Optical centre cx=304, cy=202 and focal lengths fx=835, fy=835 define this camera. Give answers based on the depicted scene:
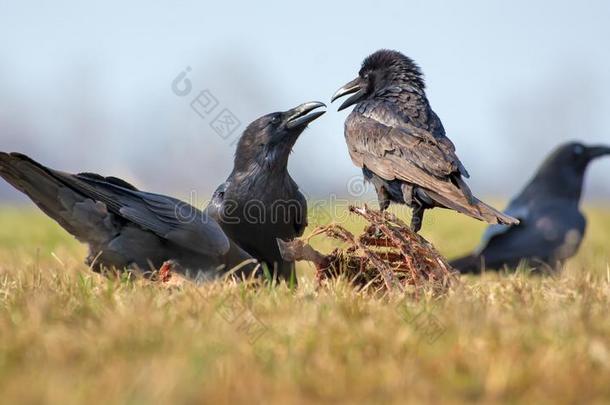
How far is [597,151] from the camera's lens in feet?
30.1

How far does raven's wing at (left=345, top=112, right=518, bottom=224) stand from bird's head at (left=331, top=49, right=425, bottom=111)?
565 mm

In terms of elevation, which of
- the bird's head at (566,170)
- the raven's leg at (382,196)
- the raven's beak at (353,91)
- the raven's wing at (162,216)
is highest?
the raven's beak at (353,91)

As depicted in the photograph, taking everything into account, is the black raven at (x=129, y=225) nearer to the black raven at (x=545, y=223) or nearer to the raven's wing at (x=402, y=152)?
the raven's wing at (x=402, y=152)

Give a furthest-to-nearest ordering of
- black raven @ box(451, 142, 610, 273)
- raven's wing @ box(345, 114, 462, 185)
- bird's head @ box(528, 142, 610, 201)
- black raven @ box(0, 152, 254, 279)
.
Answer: bird's head @ box(528, 142, 610, 201)
black raven @ box(451, 142, 610, 273)
raven's wing @ box(345, 114, 462, 185)
black raven @ box(0, 152, 254, 279)

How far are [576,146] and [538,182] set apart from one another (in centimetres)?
77

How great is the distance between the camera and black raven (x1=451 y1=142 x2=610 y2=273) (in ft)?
26.0

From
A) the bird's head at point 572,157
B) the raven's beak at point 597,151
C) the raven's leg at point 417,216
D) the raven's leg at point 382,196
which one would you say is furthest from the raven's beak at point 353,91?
the raven's beak at point 597,151

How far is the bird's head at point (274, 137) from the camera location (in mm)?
5453

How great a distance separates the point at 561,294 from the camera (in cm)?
384

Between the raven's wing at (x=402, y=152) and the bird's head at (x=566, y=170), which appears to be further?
the bird's head at (x=566, y=170)

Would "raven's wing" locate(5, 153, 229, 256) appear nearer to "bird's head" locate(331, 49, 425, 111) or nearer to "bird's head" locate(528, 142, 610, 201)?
"bird's head" locate(331, 49, 425, 111)

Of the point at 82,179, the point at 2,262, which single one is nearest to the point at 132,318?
the point at 82,179

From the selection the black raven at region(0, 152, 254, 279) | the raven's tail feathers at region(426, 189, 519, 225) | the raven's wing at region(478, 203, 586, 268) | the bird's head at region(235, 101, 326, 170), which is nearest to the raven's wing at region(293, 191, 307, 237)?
the bird's head at region(235, 101, 326, 170)

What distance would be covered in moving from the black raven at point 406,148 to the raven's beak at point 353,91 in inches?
6.3
